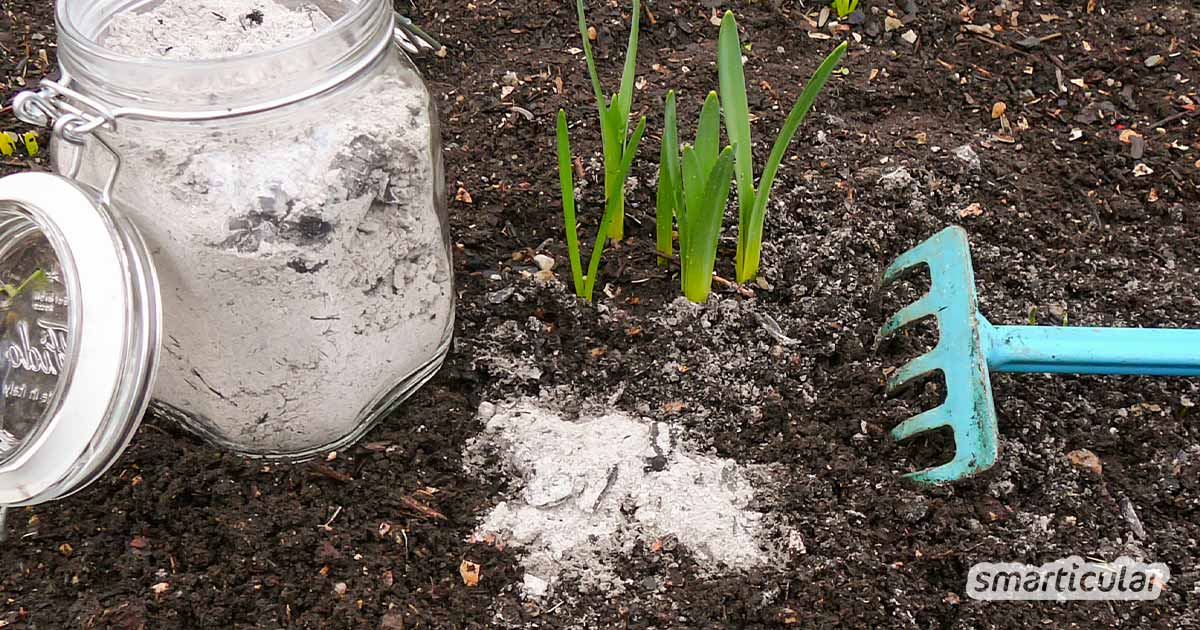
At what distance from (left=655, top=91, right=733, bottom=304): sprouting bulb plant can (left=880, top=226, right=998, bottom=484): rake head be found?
0.28m

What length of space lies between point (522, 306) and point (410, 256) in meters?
0.31

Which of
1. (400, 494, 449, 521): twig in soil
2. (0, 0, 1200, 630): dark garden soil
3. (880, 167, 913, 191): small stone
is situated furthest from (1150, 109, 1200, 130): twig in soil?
(400, 494, 449, 521): twig in soil

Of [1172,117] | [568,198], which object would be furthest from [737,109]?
[1172,117]

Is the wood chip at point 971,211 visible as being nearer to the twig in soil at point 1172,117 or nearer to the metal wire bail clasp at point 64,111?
the twig in soil at point 1172,117

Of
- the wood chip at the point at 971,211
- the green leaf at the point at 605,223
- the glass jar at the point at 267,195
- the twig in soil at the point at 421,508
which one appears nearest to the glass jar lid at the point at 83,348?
the glass jar at the point at 267,195

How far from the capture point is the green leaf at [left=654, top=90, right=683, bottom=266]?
1.30 m

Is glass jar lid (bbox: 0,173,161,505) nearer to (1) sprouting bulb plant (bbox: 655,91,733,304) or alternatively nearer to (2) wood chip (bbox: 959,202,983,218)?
(1) sprouting bulb plant (bbox: 655,91,733,304)

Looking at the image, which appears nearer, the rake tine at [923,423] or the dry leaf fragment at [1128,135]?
the rake tine at [923,423]

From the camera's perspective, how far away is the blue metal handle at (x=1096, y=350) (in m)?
1.22

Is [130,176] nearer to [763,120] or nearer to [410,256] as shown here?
[410,256]

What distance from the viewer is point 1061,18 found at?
2.03m

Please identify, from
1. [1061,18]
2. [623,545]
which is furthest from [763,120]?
[623,545]

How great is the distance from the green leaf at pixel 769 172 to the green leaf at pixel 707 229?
5cm

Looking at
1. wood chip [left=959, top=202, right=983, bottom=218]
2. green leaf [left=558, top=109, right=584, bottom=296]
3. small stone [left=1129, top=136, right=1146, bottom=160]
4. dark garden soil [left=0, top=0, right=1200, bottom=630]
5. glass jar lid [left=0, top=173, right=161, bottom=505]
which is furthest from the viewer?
small stone [left=1129, top=136, right=1146, bottom=160]
